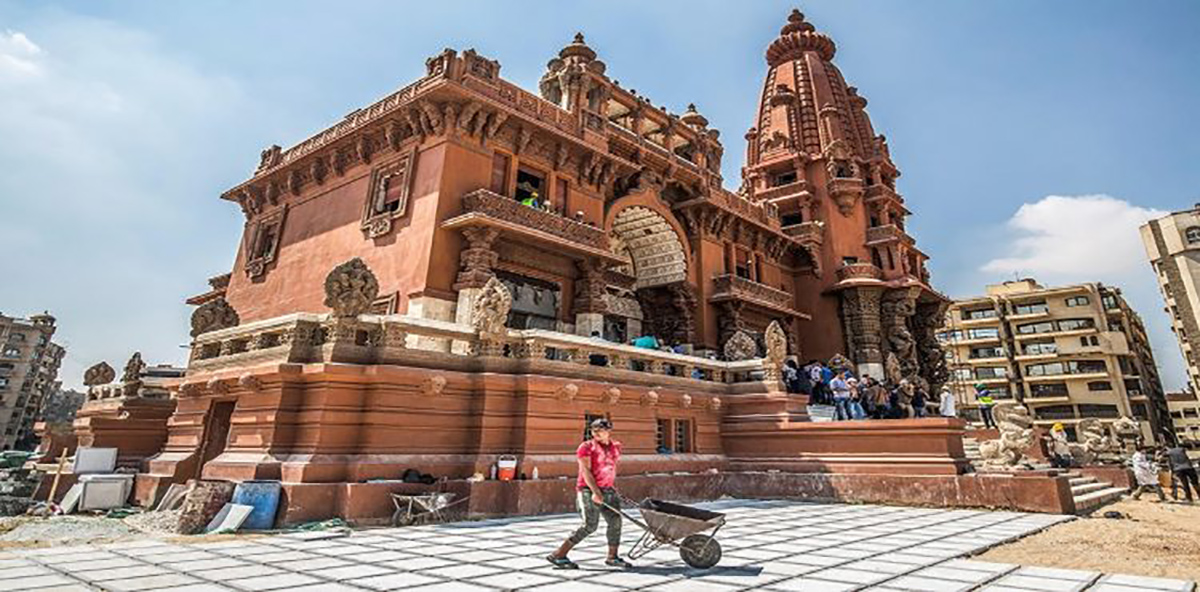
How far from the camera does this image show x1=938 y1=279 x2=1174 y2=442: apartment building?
167 ft

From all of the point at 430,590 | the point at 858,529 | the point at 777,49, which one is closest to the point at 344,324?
the point at 430,590

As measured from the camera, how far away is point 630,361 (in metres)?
15.2

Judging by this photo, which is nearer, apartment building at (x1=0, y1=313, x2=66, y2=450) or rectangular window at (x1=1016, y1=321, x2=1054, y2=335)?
rectangular window at (x1=1016, y1=321, x2=1054, y2=335)

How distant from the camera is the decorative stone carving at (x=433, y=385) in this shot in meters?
11.0

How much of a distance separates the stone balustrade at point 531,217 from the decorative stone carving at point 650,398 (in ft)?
18.0

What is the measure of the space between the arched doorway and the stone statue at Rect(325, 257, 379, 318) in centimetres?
1218

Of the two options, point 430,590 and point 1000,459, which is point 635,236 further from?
point 430,590

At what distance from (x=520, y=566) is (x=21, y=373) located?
7350 centimetres

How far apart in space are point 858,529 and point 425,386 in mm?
7473

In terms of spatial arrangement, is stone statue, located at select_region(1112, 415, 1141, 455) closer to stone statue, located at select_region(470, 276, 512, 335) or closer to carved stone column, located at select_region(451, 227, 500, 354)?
carved stone column, located at select_region(451, 227, 500, 354)

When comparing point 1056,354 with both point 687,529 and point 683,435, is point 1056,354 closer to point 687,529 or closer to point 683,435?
point 683,435

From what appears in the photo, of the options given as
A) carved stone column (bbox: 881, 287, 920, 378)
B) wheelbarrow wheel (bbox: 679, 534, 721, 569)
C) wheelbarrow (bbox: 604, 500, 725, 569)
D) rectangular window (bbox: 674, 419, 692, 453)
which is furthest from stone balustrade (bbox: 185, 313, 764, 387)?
carved stone column (bbox: 881, 287, 920, 378)

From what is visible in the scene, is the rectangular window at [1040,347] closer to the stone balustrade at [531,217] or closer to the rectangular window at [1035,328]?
the rectangular window at [1035,328]

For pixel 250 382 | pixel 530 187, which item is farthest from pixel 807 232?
pixel 250 382
